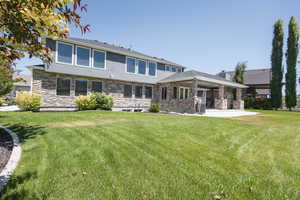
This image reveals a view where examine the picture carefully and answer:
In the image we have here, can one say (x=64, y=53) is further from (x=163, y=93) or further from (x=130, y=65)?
(x=163, y=93)

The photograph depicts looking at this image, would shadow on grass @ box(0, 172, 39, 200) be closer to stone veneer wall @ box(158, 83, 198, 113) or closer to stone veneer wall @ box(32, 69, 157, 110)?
stone veneer wall @ box(32, 69, 157, 110)

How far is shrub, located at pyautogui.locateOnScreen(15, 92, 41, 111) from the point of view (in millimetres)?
10791

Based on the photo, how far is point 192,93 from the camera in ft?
46.7

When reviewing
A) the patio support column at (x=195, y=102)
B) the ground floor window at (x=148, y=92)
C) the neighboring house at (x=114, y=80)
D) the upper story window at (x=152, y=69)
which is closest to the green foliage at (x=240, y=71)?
the neighboring house at (x=114, y=80)

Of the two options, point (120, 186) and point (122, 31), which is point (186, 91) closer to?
point (122, 31)

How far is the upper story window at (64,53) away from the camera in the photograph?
13.1m

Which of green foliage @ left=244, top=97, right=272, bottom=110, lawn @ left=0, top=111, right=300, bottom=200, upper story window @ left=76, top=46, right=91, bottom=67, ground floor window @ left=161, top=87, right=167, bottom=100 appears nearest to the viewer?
lawn @ left=0, top=111, right=300, bottom=200

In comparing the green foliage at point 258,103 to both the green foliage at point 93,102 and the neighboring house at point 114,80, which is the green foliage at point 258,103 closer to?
the neighboring house at point 114,80

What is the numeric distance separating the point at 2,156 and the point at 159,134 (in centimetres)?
411

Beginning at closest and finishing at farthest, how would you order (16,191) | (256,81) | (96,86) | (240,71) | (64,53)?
(16,191) → (64,53) → (96,86) → (240,71) → (256,81)

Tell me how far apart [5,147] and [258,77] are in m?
32.4

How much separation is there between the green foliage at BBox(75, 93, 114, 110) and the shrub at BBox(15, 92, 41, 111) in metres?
2.57

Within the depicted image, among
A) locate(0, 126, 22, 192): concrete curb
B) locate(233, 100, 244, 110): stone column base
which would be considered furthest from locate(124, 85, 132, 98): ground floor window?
locate(233, 100, 244, 110): stone column base

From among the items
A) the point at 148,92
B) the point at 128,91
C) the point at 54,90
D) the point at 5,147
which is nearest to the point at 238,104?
the point at 148,92
